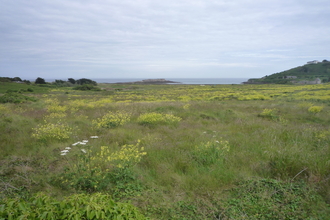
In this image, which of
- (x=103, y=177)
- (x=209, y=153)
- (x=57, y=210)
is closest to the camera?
(x=57, y=210)

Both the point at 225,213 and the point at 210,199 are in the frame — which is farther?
the point at 210,199

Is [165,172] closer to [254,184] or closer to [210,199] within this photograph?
[210,199]

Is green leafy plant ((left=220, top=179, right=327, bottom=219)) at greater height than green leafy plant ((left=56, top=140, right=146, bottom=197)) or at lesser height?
lesser

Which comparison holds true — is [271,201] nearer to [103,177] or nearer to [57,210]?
[103,177]

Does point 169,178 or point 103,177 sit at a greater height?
point 103,177

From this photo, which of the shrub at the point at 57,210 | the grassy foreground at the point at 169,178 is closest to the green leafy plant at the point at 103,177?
the grassy foreground at the point at 169,178

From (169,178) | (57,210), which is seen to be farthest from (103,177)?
(57,210)

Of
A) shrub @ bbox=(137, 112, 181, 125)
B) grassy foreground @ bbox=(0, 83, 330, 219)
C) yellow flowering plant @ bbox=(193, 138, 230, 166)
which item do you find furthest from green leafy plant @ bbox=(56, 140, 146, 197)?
A: shrub @ bbox=(137, 112, 181, 125)

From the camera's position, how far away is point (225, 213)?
3.63 m

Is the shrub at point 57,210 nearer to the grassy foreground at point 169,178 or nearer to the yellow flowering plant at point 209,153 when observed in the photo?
the grassy foreground at point 169,178

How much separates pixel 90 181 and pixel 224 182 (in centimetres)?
311

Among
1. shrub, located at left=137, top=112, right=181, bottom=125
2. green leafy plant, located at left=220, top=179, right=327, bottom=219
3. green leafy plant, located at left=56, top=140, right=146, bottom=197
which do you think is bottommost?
green leafy plant, located at left=220, top=179, right=327, bottom=219

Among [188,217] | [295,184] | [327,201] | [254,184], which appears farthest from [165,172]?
[327,201]

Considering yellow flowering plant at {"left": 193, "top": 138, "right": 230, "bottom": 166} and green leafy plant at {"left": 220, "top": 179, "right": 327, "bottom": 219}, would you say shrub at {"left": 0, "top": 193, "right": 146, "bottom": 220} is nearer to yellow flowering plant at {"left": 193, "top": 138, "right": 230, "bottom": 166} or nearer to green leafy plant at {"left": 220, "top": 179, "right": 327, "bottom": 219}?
green leafy plant at {"left": 220, "top": 179, "right": 327, "bottom": 219}
